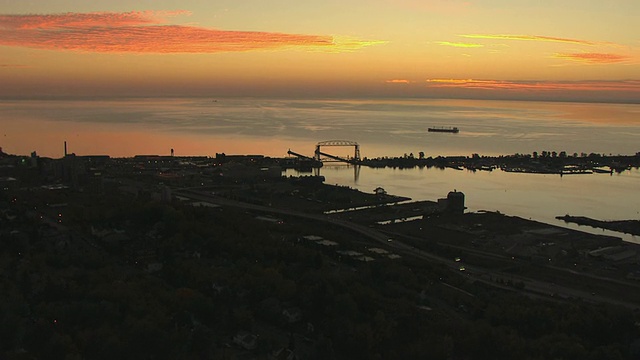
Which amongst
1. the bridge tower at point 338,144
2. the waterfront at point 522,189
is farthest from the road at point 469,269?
the bridge tower at point 338,144

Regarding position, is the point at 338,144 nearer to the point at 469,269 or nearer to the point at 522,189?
the point at 522,189

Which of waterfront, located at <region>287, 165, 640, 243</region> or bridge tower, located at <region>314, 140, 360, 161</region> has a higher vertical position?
bridge tower, located at <region>314, 140, 360, 161</region>

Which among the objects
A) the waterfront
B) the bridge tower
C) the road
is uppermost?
the bridge tower

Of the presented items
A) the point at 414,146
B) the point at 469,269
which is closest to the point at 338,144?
the point at 414,146

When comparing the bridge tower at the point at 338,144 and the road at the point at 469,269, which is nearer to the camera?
the road at the point at 469,269

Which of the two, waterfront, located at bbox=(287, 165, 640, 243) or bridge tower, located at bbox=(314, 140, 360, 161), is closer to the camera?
waterfront, located at bbox=(287, 165, 640, 243)

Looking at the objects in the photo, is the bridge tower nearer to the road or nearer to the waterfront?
the waterfront

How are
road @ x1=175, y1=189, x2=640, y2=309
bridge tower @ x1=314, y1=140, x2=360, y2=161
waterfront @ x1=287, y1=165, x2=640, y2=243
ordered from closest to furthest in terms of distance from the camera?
road @ x1=175, y1=189, x2=640, y2=309 → waterfront @ x1=287, y1=165, x2=640, y2=243 → bridge tower @ x1=314, y1=140, x2=360, y2=161

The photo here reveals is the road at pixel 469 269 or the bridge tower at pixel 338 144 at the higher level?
the bridge tower at pixel 338 144

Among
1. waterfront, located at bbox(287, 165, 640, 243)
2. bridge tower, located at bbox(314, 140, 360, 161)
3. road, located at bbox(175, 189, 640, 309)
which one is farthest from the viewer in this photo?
bridge tower, located at bbox(314, 140, 360, 161)

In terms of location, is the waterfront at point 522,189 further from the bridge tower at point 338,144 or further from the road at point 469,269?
the road at point 469,269

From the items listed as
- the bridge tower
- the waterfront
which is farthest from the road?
the bridge tower
